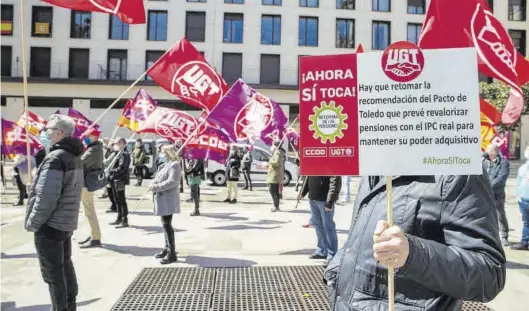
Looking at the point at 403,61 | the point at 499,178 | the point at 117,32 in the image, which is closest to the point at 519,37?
the point at 117,32

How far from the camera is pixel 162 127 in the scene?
10.8 metres

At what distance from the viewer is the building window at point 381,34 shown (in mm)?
36938

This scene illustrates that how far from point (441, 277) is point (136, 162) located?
16.6 metres

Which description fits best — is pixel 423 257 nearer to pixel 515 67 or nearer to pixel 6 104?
pixel 515 67

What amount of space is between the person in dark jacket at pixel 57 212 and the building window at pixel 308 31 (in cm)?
3360

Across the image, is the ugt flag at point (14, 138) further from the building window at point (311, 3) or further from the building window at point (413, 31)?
the building window at point (413, 31)

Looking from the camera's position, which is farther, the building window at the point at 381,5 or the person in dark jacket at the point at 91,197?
the building window at the point at 381,5

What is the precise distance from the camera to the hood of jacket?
4133 millimetres

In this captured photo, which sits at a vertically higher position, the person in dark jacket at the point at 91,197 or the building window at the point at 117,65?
Result: the building window at the point at 117,65

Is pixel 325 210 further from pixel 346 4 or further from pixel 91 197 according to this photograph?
pixel 346 4

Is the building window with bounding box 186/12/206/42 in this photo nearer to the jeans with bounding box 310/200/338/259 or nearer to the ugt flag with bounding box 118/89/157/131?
the ugt flag with bounding box 118/89/157/131

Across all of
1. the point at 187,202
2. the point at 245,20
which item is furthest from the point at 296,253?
the point at 245,20

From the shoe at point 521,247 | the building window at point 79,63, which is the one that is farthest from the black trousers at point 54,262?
the building window at point 79,63

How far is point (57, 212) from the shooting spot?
4023 millimetres
